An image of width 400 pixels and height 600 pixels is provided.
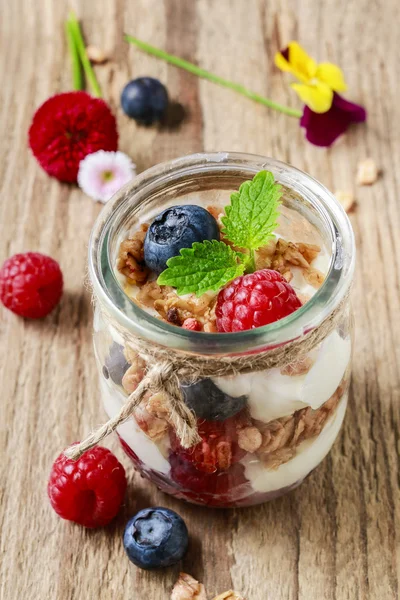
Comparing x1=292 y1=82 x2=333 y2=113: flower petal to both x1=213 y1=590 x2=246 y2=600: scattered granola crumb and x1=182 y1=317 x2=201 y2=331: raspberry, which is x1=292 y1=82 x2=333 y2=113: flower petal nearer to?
x1=182 y1=317 x2=201 y2=331: raspberry

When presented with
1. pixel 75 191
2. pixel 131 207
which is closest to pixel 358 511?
pixel 131 207

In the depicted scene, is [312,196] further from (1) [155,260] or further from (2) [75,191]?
(2) [75,191]

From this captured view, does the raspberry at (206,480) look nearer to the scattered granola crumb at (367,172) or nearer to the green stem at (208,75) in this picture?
the scattered granola crumb at (367,172)

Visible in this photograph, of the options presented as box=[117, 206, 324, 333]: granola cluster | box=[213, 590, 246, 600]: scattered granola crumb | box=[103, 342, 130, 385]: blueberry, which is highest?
box=[117, 206, 324, 333]: granola cluster

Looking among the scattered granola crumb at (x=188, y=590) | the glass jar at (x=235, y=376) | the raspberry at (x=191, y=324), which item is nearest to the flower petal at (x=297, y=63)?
the glass jar at (x=235, y=376)

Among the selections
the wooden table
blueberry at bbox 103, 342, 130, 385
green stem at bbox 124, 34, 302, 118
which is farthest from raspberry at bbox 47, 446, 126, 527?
green stem at bbox 124, 34, 302, 118

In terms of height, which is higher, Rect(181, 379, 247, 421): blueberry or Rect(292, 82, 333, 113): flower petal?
Rect(292, 82, 333, 113): flower petal
